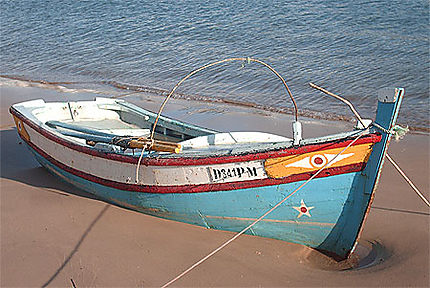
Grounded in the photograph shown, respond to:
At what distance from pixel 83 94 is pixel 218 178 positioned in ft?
25.4

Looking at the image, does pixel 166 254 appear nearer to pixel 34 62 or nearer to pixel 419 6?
pixel 34 62

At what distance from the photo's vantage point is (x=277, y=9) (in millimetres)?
18906

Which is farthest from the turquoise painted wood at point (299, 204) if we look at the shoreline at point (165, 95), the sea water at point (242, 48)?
the sea water at point (242, 48)

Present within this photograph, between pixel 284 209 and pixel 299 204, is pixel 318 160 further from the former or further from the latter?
pixel 284 209

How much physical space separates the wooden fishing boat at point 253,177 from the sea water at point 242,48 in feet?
16.1

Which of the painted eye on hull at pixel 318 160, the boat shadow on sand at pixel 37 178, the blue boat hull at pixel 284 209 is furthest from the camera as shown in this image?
the boat shadow on sand at pixel 37 178

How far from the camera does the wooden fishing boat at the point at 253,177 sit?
4215 millimetres

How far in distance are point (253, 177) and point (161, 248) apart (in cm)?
128

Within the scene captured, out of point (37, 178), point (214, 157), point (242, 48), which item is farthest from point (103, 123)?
point (242, 48)

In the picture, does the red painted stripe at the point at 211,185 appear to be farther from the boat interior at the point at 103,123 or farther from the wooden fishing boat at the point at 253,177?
the boat interior at the point at 103,123

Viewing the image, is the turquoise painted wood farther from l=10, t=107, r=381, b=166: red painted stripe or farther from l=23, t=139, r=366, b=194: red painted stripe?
l=10, t=107, r=381, b=166: red painted stripe

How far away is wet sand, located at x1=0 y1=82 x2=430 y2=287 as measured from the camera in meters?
4.46

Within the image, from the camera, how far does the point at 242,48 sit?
14.8 m

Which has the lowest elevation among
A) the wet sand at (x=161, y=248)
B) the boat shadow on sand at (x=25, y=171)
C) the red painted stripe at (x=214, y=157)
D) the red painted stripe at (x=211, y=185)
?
the wet sand at (x=161, y=248)
